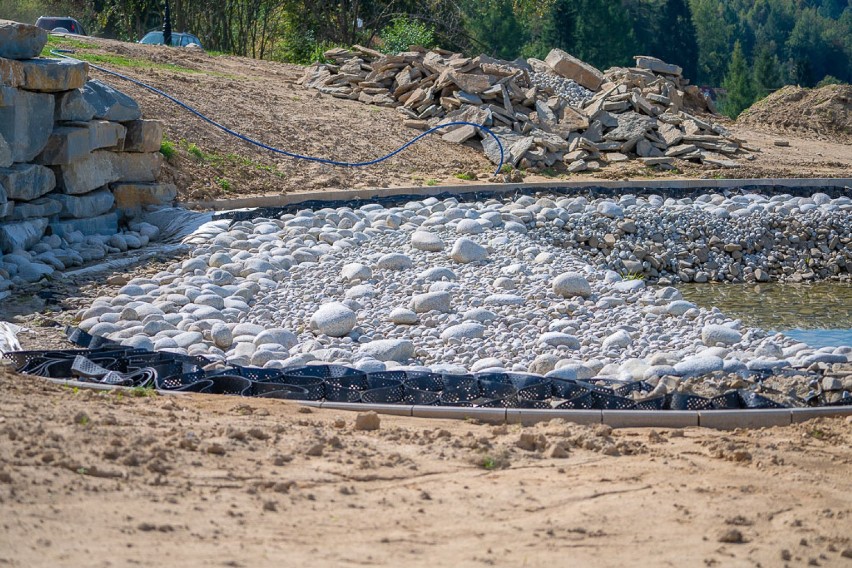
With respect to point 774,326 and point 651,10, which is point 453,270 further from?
point 651,10

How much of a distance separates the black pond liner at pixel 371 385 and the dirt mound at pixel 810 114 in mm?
14393

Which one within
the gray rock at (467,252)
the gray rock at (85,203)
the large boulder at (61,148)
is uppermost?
the large boulder at (61,148)

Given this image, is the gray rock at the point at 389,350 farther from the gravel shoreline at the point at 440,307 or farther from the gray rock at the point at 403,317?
the gray rock at the point at 403,317

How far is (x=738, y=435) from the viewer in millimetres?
4859

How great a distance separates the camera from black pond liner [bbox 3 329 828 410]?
522 cm

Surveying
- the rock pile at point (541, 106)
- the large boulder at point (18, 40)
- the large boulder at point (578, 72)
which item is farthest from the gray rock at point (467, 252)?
the large boulder at point (578, 72)

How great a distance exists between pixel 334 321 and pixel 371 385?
155 centimetres

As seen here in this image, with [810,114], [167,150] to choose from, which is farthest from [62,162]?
[810,114]

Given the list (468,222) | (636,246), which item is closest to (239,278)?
(468,222)

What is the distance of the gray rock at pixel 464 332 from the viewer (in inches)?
269

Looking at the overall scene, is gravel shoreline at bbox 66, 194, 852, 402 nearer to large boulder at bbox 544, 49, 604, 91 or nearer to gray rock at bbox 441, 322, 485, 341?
gray rock at bbox 441, 322, 485, 341

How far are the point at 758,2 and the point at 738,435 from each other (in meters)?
66.2

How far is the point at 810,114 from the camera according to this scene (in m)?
18.8

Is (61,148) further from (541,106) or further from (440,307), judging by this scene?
(541,106)
